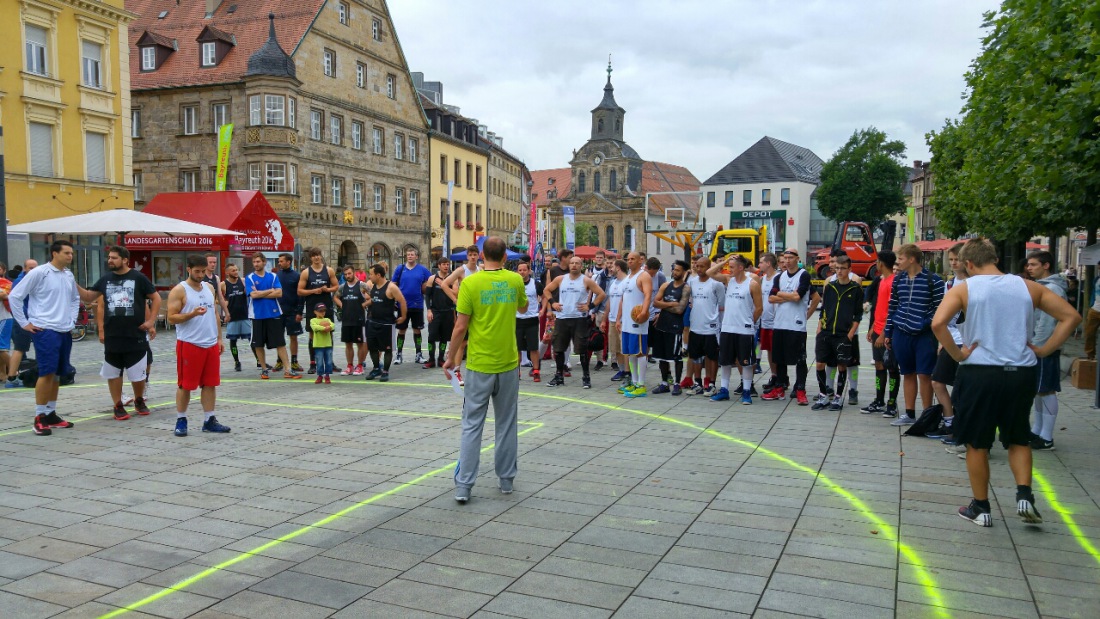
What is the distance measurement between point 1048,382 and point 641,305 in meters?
4.87

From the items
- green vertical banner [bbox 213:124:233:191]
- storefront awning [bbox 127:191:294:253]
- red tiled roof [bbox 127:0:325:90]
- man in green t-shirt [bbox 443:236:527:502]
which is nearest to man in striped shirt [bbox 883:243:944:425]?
man in green t-shirt [bbox 443:236:527:502]

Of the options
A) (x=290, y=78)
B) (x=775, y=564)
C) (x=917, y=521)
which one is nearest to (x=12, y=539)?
(x=775, y=564)

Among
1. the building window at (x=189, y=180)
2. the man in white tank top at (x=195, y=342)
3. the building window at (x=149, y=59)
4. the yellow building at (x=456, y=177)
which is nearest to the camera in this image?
the man in white tank top at (x=195, y=342)

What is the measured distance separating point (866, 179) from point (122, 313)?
73.7 metres

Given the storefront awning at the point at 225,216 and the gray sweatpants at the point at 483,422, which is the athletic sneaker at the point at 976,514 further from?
the storefront awning at the point at 225,216

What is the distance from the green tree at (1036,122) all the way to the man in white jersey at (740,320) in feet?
12.9

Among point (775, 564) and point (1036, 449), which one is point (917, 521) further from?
point (1036, 449)

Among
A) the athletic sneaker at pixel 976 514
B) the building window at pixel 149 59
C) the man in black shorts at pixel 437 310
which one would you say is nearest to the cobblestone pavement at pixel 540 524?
the athletic sneaker at pixel 976 514

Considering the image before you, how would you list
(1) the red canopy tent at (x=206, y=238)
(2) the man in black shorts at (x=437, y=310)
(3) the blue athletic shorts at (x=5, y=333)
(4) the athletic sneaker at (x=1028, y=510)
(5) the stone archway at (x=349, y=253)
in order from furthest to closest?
(5) the stone archway at (x=349, y=253)
(1) the red canopy tent at (x=206, y=238)
(2) the man in black shorts at (x=437, y=310)
(3) the blue athletic shorts at (x=5, y=333)
(4) the athletic sneaker at (x=1028, y=510)

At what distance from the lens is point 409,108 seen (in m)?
48.4

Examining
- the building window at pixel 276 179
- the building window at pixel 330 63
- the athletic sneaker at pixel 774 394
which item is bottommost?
the athletic sneaker at pixel 774 394

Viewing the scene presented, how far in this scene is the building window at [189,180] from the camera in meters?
39.4

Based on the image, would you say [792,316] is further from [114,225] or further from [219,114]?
[219,114]

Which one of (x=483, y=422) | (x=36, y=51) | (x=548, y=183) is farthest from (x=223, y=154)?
(x=548, y=183)
